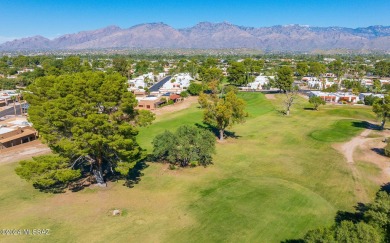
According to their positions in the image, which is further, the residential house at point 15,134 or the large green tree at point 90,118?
the residential house at point 15,134

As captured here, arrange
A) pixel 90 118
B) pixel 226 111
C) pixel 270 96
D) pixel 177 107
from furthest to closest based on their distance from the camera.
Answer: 1. pixel 270 96
2. pixel 177 107
3. pixel 226 111
4. pixel 90 118

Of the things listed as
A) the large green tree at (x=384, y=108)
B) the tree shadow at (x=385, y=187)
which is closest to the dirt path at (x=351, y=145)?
the large green tree at (x=384, y=108)

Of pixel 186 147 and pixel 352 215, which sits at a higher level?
pixel 186 147

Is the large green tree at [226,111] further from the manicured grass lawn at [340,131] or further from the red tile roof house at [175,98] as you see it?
the red tile roof house at [175,98]

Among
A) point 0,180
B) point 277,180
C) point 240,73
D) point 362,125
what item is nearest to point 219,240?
point 277,180

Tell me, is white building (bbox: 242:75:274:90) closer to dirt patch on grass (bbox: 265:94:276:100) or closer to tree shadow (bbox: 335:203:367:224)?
dirt patch on grass (bbox: 265:94:276:100)

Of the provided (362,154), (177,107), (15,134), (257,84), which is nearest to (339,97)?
(257,84)

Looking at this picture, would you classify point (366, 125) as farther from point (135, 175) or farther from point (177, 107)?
point (135, 175)
